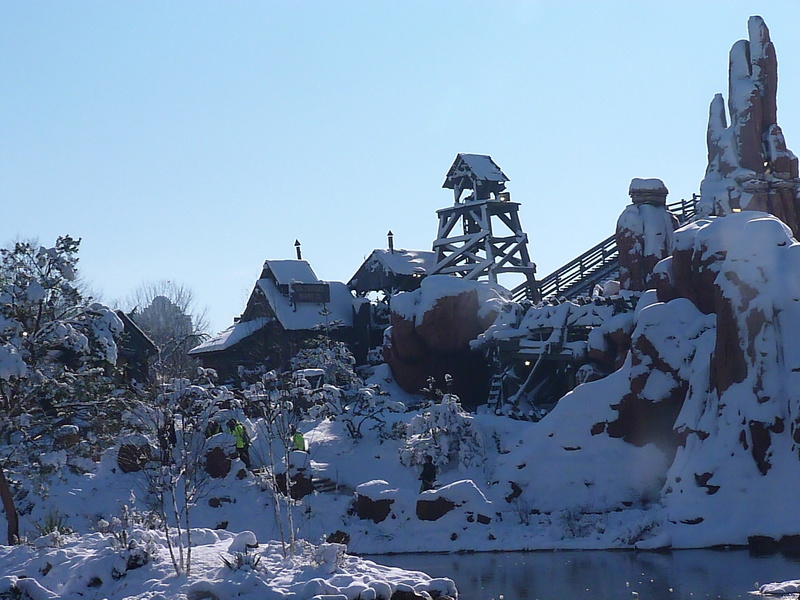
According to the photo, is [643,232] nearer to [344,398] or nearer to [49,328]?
[344,398]

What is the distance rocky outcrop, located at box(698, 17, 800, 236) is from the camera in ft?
120

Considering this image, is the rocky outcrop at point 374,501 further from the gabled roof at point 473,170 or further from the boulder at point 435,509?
the gabled roof at point 473,170

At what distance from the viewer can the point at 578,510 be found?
2864 cm

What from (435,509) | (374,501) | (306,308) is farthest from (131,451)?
(306,308)

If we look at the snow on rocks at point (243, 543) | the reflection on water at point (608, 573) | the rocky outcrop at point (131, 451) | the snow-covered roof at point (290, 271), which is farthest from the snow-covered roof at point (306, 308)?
the snow on rocks at point (243, 543)

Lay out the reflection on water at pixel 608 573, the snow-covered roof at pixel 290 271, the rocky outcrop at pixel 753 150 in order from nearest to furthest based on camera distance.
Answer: the reflection on water at pixel 608 573 → the rocky outcrop at pixel 753 150 → the snow-covered roof at pixel 290 271

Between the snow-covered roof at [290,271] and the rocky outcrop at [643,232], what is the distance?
895 inches

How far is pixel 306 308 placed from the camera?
186 feet

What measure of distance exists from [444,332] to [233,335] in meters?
15.7

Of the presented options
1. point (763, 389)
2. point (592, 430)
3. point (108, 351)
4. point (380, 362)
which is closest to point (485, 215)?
point (380, 362)

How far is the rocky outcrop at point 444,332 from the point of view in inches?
1773

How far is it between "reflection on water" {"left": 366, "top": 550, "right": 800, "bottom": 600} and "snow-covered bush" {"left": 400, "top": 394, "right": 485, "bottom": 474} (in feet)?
23.7

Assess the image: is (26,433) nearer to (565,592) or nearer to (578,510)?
(565,592)

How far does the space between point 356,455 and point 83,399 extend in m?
15.6
